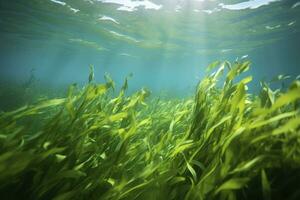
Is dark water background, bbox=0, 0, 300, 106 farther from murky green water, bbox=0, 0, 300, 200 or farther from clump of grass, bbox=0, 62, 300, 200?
clump of grass, bbox=0, 62, 300, 200

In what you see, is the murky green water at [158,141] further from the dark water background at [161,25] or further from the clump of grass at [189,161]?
the dark water background at [161,25]

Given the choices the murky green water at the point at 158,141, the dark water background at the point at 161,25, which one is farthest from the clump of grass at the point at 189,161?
the dark water background at the point at 161,25

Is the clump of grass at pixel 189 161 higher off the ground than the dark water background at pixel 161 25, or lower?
lower

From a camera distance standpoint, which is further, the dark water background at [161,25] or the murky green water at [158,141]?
the dark water background at [161,25]

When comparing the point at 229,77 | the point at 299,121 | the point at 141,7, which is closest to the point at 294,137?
the point at 299,121

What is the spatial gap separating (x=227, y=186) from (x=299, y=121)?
52 centimetres

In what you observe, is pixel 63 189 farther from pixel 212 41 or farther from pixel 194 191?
pixel 212 41

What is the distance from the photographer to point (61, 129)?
2273 millimetres

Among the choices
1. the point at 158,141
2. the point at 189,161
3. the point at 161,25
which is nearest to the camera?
the point at 189,161

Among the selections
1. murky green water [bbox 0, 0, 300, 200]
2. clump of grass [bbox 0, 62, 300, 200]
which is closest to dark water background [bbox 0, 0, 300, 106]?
murky green water [bbox 0, 0, 300, 200]

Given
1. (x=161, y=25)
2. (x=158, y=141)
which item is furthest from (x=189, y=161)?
(x=161, y=25)

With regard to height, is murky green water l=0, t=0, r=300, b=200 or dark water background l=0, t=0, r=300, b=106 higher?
dark water background l=0, t=0, r=300, b=106

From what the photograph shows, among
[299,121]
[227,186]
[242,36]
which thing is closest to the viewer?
[299,121]

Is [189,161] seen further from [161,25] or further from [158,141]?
[161,25]
